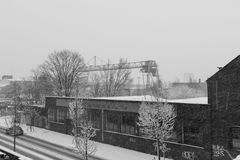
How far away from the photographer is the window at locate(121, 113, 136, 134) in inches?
1367

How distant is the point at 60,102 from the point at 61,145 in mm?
10624

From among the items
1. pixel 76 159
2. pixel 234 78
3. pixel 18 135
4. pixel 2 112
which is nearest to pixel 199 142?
pixel 234 78

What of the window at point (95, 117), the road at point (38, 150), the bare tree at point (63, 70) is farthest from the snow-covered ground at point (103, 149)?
the bare tree at point (63, 70)

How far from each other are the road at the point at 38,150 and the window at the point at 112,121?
5.75m

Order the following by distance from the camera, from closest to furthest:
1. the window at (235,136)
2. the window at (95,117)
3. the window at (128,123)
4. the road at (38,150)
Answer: the window at (235,136), the road at (38,150), the window at (128,123), the window at (95,117)

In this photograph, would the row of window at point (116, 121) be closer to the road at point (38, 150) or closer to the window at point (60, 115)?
the road at point (38, 150)

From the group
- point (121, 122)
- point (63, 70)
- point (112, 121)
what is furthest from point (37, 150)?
point (63, 70)

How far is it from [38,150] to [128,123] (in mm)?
9862

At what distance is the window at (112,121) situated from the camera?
3731 centimetres

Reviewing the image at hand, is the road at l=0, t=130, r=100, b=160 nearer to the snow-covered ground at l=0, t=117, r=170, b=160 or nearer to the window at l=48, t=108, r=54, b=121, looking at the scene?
the snow-covered ground at l=0, t=117, r=170, b=160

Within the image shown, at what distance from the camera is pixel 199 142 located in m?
27.7

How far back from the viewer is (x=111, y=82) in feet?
271

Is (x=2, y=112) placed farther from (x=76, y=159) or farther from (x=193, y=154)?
(x=193, y=154)

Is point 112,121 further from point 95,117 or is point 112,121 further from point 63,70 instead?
point 63,70
